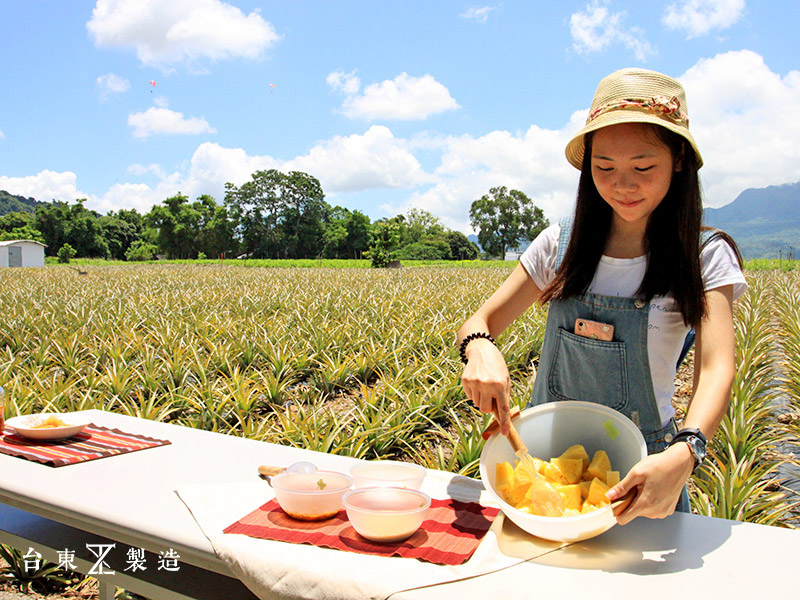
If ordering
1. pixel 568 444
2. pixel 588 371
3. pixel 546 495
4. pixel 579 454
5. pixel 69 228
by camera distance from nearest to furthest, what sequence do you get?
pixel 546 495 < pixel 579 454 < pixel 568 444 < pixel 588 371 < pixel 69 228

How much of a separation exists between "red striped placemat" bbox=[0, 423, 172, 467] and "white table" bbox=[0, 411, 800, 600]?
31 mm

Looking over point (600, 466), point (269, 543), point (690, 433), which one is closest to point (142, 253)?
point (269, 543)

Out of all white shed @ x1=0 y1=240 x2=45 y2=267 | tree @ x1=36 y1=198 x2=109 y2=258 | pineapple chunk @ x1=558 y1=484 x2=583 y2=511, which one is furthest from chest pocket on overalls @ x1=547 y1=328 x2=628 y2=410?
tree @ x1=36 y1=198 x2=109 y2=258

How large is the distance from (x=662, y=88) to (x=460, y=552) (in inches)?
41.5

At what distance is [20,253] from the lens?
30.2 meters

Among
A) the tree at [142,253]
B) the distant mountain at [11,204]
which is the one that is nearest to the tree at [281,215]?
the tree at [142,253]

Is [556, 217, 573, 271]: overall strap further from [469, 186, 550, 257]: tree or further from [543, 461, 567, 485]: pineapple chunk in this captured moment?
[469, 186, 550, 257]: tree

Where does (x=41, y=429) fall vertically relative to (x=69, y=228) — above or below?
below

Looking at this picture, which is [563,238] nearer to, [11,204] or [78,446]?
[78,446]

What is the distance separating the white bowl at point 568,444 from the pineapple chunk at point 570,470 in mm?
103

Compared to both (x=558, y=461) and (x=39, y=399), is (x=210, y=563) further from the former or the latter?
(x=39, y=399)

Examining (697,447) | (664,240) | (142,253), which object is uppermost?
(142,253)

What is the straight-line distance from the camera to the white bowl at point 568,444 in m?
1.01

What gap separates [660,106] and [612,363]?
0.59 meters
